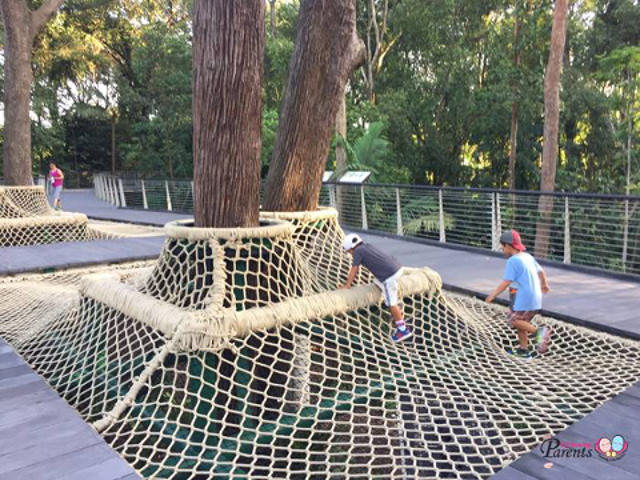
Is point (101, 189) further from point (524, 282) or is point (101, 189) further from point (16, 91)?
point (524, 282)

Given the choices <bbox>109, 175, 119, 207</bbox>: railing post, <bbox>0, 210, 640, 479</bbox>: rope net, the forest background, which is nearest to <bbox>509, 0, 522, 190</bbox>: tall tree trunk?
the forest background

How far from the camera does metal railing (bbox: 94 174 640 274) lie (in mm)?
7406

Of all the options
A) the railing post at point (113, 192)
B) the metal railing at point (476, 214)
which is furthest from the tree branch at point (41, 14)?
the railing post at point (113, 192)

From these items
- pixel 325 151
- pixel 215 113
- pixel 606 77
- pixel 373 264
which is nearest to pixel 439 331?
pixel 373 264

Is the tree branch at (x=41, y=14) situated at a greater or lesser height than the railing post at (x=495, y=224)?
greater

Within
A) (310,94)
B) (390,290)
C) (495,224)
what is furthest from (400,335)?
(495,224)

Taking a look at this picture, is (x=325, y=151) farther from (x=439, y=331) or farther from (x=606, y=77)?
(x=606, y=77)

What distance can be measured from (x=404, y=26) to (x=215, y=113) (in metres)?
18.2

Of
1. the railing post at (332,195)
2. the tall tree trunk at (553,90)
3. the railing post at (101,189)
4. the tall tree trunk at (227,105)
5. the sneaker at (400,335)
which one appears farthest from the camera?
the railing post at (101,189)

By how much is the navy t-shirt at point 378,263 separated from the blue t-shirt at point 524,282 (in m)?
0.87

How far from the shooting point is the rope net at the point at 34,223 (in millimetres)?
7992

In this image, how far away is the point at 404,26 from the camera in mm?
19484

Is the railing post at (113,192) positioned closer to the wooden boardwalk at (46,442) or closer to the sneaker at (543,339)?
the wooden boardwalk at (46,442)

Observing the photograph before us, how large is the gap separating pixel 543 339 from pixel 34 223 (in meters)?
7.35
